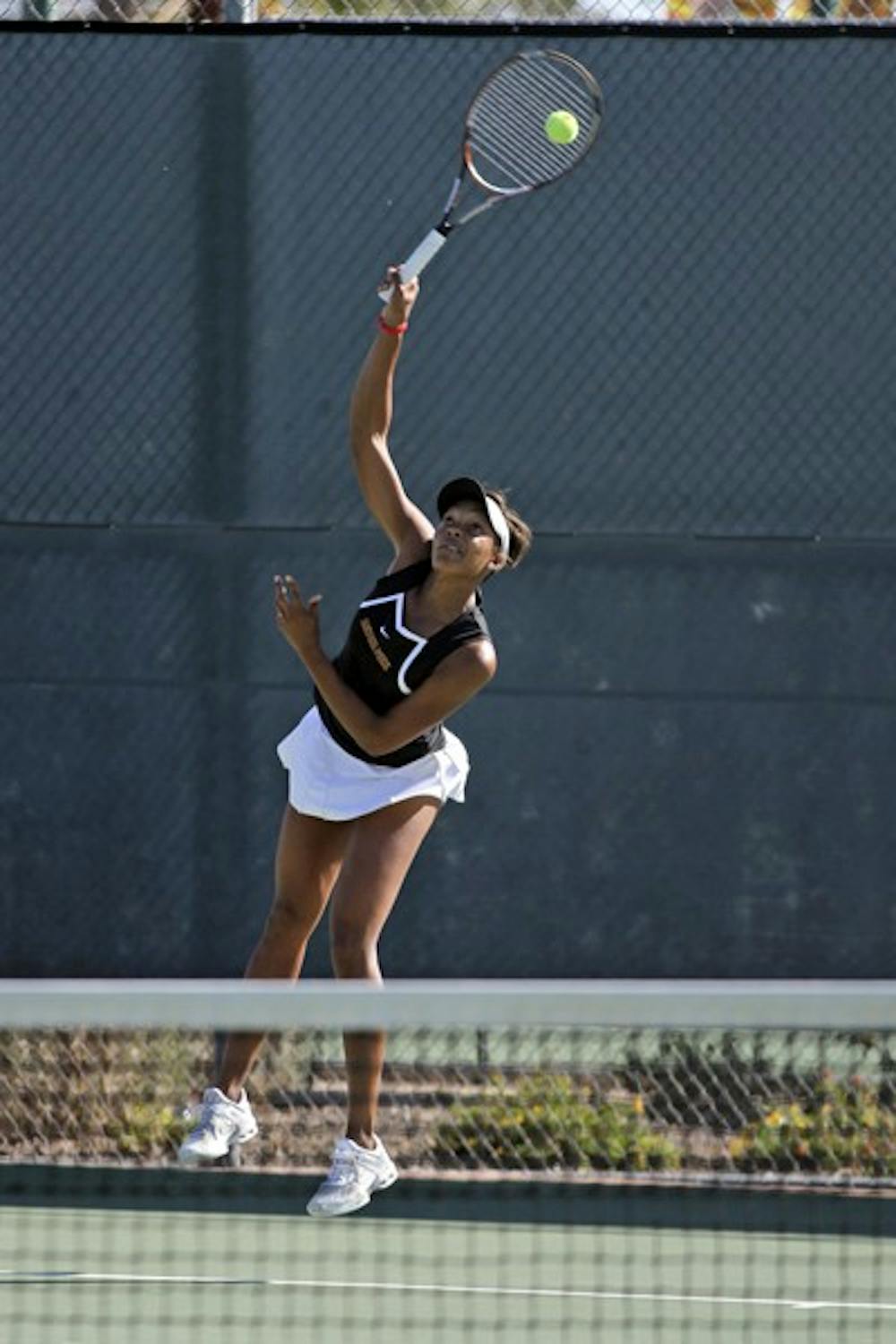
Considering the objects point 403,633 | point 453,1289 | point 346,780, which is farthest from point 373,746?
point 453,1289

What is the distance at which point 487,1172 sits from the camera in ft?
20.9

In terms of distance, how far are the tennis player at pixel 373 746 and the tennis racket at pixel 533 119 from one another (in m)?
0.83

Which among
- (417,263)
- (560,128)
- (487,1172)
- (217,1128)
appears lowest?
(487,1172)

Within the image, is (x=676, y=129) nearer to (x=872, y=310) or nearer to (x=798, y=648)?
(x=872, y=310)

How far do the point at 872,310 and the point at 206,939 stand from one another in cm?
222

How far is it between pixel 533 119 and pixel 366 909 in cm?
189

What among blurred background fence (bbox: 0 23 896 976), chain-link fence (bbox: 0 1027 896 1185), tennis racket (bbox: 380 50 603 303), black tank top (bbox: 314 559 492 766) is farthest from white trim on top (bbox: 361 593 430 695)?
chain-link fence (bbox: 0 1027 896 1185)

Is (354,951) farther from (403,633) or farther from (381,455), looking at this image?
(381,455)

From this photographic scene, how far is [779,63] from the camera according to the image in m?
6.46

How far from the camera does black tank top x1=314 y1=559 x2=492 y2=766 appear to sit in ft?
16.5

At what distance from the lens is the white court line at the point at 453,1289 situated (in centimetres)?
543

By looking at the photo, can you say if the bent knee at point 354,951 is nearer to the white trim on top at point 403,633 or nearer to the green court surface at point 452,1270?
the white trim on top at point 403,633

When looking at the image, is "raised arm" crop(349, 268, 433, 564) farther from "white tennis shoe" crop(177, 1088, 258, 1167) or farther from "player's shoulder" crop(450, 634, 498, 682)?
"white tennis shoe" crop(177, 1088, 258, 1167)

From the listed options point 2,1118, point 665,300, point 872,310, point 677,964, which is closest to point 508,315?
point 665,300
